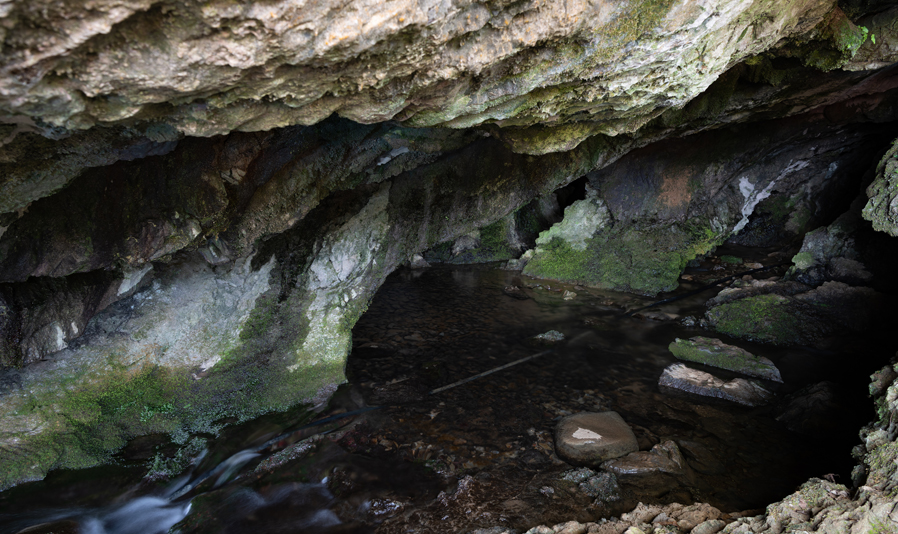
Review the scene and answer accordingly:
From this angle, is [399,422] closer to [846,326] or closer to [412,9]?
[412,9]

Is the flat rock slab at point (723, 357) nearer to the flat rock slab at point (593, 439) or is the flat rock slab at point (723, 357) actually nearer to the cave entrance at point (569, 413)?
the cave entrance at point (569, 413)

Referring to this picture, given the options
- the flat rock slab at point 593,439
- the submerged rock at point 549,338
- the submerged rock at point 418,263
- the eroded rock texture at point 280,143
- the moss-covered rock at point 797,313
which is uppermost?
the eroded rock texture at point 280,143

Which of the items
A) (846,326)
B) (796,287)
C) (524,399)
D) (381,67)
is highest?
(381,67)

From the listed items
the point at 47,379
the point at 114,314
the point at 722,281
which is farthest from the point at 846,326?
the point at 47,379

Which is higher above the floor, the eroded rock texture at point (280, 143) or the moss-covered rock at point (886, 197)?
the eroded rock texture at point (280, 143)

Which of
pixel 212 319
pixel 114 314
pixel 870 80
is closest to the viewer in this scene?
pixel 114 314

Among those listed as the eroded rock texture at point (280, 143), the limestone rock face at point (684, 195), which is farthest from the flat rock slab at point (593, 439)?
the limestone rock face at point (684, 195)

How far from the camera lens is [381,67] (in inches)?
113

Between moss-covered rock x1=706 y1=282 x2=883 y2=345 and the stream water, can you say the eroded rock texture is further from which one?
the stream water

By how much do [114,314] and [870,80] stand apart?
11164mm

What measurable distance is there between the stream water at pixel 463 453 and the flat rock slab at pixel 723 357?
216 mm

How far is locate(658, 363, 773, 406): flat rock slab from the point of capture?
603 centimetres

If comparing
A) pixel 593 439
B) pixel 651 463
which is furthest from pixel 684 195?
pixel 651 463

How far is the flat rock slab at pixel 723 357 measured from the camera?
664 cm
